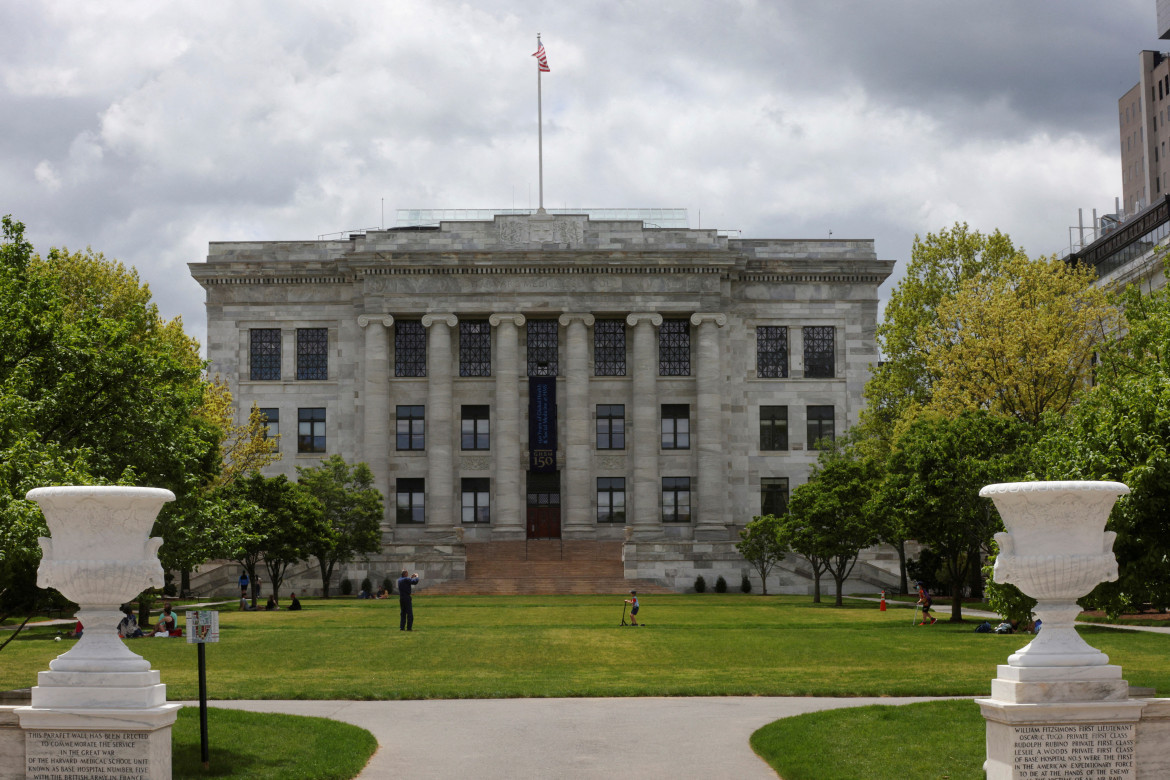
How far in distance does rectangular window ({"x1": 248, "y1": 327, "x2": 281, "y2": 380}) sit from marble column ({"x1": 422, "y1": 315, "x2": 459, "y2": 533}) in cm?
1039

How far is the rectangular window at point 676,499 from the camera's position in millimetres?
81500

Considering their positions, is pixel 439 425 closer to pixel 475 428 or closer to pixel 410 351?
pixel 475 428

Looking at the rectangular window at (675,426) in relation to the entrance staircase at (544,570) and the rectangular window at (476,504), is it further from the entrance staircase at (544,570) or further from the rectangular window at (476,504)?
the rectangular window at (476,504)

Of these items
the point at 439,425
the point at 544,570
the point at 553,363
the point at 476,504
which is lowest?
the point at 544,570

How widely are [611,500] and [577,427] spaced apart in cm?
542

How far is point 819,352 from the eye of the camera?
8362cm

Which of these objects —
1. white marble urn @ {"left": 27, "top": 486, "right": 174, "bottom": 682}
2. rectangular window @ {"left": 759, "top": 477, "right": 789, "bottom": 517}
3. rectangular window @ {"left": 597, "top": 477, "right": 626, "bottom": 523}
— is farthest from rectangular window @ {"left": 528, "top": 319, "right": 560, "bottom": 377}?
white marble urn @ {"left": 27, "top": 486, "right": 174, "bottom": 682}

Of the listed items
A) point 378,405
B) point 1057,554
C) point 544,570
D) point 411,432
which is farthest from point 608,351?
point 1057,554

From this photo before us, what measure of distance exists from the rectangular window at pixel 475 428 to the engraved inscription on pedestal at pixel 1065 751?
229 ft

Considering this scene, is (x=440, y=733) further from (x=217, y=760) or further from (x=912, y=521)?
(x=912, y=521)

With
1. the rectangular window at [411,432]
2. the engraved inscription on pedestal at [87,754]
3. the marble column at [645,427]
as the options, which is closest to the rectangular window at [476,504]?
the rectangular window at [411,432]

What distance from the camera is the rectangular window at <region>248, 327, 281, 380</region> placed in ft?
271

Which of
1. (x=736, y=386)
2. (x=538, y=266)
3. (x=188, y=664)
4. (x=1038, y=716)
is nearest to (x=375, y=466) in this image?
(x=538, y=266)

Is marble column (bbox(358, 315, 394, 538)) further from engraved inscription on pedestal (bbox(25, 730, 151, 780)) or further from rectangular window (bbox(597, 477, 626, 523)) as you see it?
engraved inscription on pedestal (bbox(25, 730, 151, 780))
